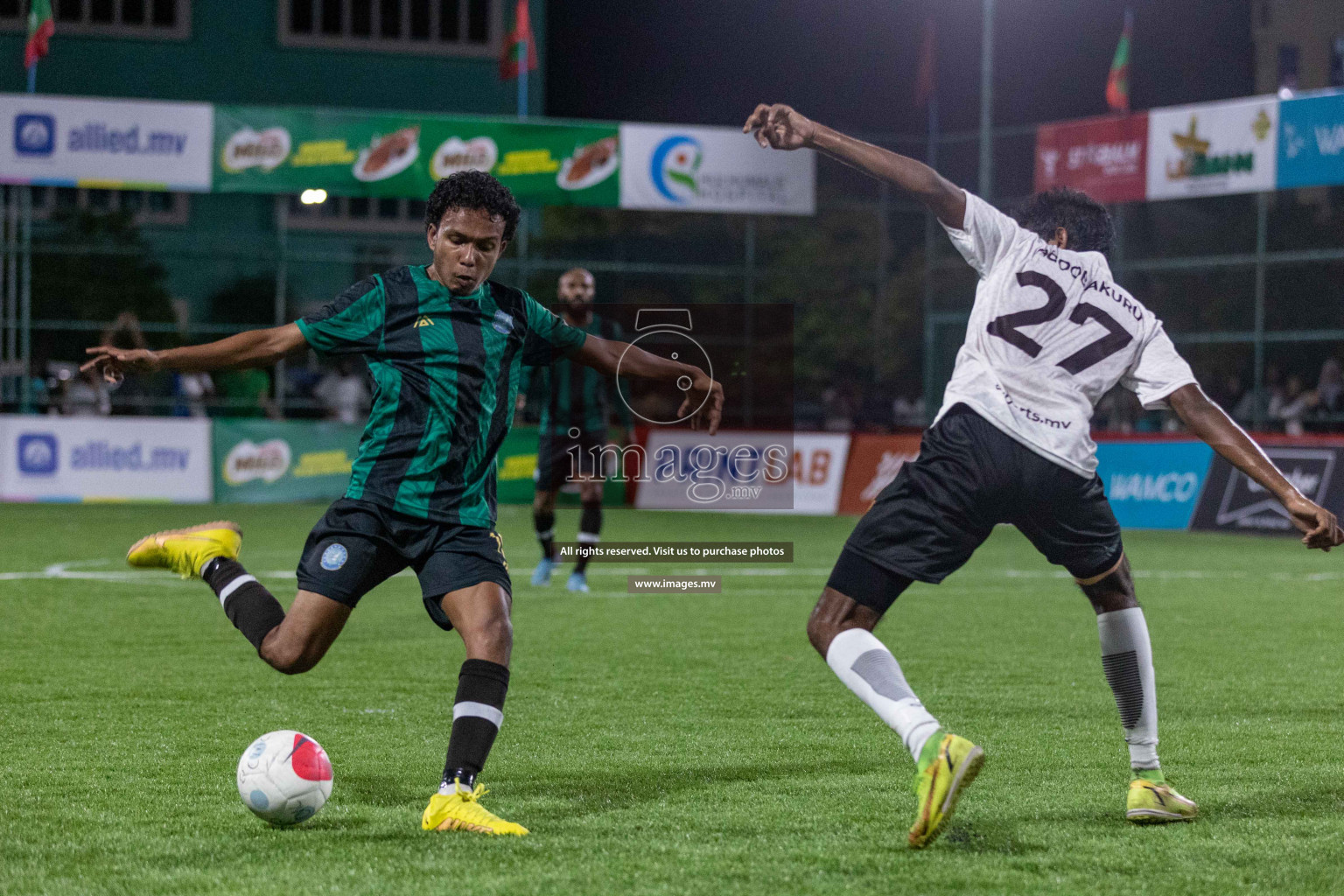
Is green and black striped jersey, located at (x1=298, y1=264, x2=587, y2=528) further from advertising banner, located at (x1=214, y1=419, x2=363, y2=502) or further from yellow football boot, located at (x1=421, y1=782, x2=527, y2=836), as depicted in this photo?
advertising banner, located at (x1=214, y1=419, x2=363, y2=502)

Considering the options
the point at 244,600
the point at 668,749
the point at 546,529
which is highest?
the point at 244,600

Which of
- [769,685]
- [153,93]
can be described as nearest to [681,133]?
[153,93]

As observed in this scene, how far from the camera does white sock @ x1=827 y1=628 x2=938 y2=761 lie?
4.32 meters

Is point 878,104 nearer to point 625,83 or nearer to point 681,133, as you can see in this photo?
point 625,83

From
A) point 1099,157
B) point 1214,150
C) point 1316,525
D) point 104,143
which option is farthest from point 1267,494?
point 104,143

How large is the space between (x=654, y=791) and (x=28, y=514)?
1634cm

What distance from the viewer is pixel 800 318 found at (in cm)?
3117

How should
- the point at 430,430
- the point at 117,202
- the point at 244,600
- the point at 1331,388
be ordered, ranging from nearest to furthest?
the point at 430,430 → the point at 244,600 → the point at 1331,388 → the point at 117,202

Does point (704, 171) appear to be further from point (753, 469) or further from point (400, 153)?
point (753, 469)

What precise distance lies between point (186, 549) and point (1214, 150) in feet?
59.6

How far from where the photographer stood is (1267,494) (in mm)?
17391

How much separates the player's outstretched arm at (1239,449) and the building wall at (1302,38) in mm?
42978

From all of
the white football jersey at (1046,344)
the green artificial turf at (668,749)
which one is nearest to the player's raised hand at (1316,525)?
the white football jersey at (1046,344)

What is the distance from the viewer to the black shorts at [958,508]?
455cm
